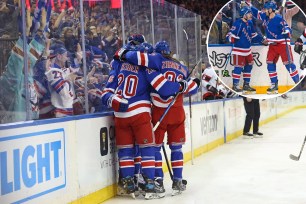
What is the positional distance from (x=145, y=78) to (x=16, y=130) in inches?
62.6

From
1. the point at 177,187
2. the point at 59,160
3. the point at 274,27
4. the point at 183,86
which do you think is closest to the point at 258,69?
the point at 274,27

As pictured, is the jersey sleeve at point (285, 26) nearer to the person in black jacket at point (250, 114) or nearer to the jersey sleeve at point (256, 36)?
the jersey sleeve at point (256, 36)

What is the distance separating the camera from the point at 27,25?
4.29 meters

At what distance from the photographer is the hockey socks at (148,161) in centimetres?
506

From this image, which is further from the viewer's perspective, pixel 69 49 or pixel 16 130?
pixel 69 49

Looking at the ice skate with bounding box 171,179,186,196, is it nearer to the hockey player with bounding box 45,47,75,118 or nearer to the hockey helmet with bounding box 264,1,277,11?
the hockey player with bounding box 45,47,75,118

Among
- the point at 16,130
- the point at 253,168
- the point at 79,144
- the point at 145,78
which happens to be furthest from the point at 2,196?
the point at 253,168

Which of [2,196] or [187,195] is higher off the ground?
[2,196]

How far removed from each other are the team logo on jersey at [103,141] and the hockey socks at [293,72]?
1614 mm

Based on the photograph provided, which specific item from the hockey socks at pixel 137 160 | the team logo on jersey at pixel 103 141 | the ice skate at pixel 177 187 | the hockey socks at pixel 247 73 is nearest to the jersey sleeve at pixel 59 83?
the team logo on jersey at pixel 103 141

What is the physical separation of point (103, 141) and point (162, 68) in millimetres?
753

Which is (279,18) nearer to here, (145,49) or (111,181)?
(145,49)

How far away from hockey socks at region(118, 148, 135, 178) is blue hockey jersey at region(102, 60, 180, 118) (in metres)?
0.29

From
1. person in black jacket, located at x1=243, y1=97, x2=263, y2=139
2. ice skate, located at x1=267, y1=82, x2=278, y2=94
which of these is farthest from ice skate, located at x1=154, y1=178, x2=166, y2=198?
person in black jacket, located at x1=243, y1=97, x2=263, y2=139
